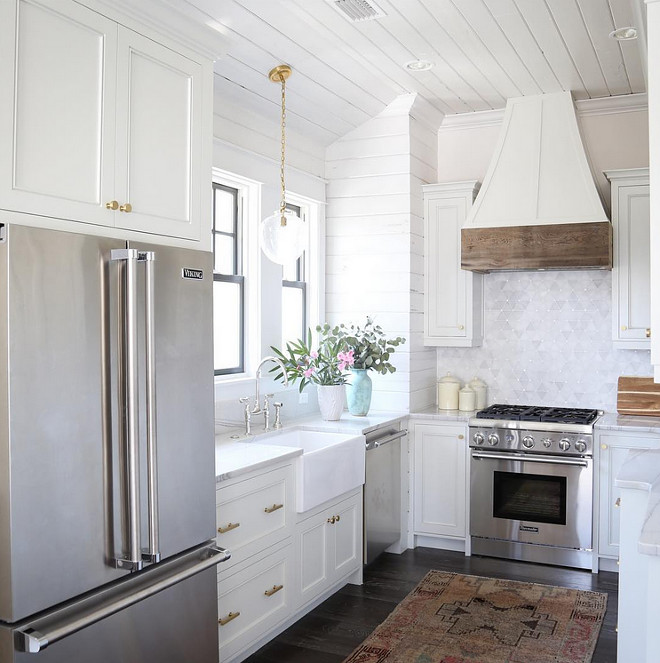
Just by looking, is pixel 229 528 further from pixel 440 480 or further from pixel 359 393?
pixel 440 480

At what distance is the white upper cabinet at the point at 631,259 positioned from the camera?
15.0 ft

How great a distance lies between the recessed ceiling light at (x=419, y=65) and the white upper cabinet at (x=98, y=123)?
6.06 feet

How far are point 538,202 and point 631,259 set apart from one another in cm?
68

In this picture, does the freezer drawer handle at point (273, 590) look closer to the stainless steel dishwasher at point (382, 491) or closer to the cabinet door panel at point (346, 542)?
the cabinet door panel at point (346, 542)

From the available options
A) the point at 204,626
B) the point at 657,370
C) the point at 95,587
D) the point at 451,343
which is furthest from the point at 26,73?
the point at 451,343

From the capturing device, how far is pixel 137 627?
7.63ft

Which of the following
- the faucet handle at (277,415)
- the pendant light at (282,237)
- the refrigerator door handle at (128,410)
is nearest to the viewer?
the refrigerator door handle at (128,410)

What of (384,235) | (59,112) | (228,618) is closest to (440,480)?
(384,235)

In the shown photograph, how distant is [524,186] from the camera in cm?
474

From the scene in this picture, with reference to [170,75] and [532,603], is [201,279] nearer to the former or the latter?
[170,75]

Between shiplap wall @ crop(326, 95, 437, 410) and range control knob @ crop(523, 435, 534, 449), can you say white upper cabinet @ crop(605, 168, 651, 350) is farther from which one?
shiplap wall @ crop(326, 95, 437, 410)

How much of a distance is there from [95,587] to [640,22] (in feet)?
10.2

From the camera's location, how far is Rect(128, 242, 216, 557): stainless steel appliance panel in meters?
2.39

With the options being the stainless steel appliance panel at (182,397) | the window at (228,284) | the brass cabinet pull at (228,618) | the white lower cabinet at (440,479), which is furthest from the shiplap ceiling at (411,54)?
the brass cabinet pull at (228,618)
